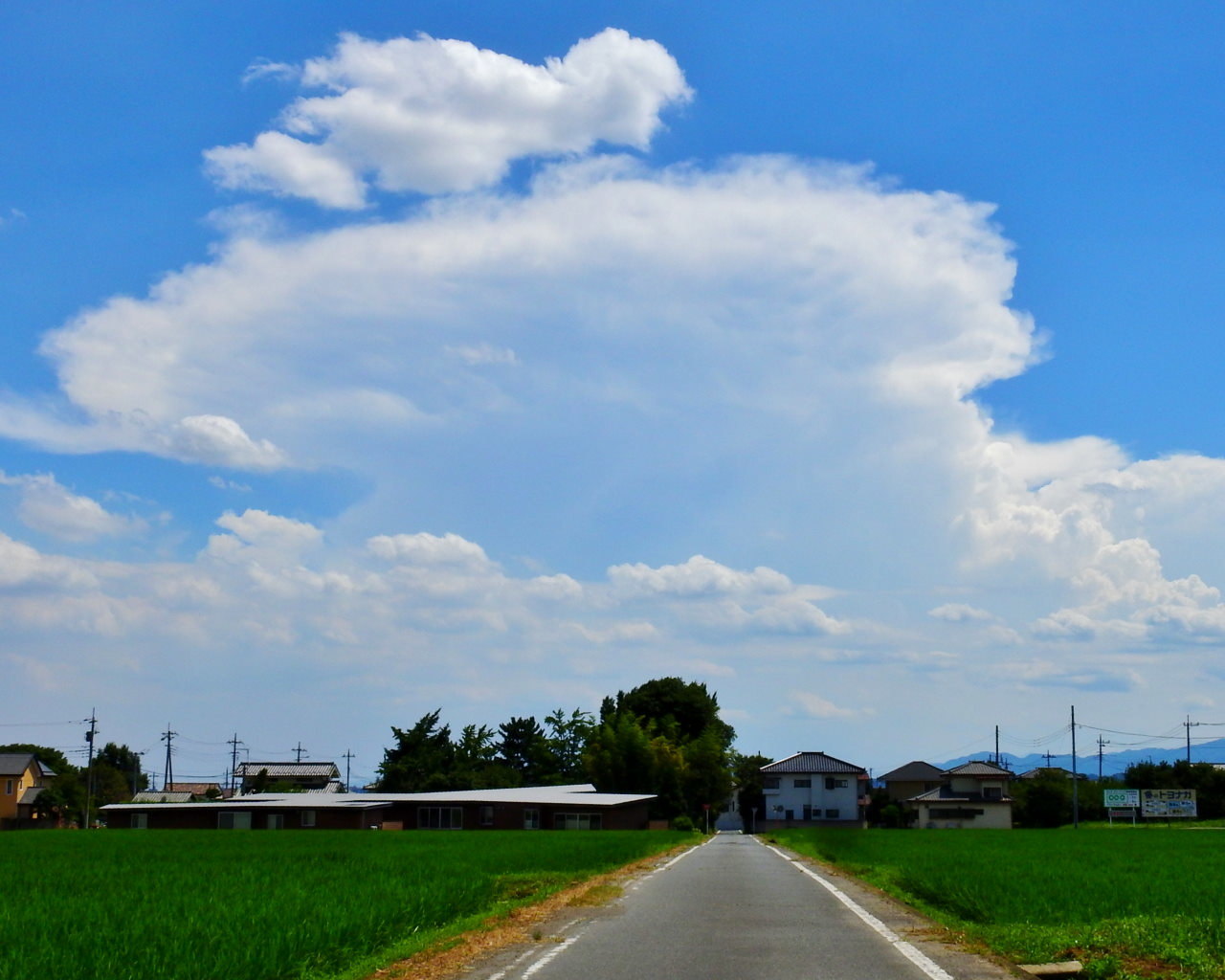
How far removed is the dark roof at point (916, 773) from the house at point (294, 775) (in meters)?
66.3

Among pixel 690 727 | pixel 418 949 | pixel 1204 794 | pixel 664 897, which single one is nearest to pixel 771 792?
pixel 690 727

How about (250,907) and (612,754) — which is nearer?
(250,907)

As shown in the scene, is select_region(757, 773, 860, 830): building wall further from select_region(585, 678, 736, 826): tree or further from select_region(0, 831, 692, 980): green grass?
select_region(0, 831, 692, 980): green grass

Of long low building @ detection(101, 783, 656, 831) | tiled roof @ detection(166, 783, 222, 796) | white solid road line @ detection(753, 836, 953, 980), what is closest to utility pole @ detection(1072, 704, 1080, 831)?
long low building @ detection(101, 783, 656, 831)

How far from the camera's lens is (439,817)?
7200 cm

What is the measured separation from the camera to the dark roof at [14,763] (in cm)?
9325

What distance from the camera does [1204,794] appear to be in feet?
333

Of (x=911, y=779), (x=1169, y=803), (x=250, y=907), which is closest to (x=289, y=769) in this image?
(x=911, y=779)

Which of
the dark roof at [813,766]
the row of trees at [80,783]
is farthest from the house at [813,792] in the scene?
the row of trees at [80,783]

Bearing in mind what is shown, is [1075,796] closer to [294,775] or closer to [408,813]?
[408,813]

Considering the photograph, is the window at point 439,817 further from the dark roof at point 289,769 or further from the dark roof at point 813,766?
the dark roof at point 289,769

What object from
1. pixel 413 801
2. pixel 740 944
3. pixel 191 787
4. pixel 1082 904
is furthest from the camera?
pixel 191 787

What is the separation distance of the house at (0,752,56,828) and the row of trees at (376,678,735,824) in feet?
100

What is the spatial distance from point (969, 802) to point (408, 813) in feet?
179
